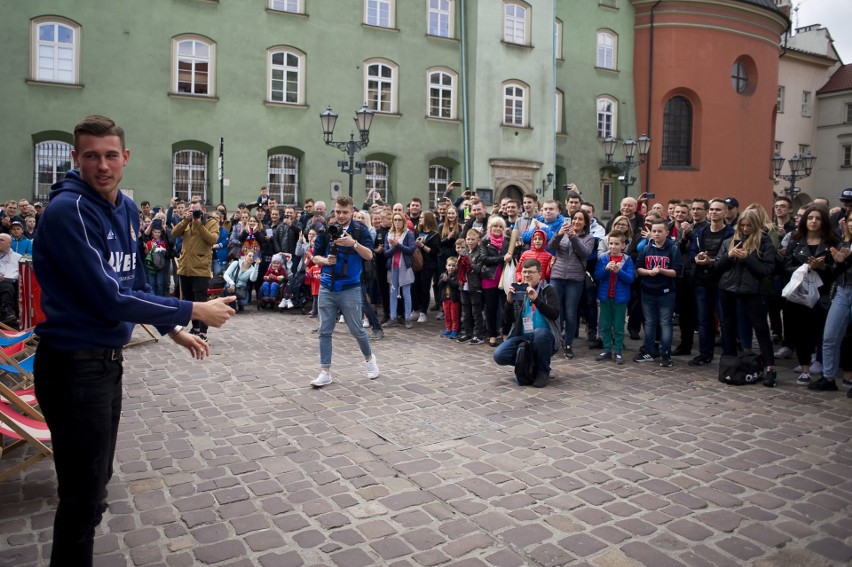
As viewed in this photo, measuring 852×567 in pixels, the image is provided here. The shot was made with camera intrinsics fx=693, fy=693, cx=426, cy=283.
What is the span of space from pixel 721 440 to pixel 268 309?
10.7m

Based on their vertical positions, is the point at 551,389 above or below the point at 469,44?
below

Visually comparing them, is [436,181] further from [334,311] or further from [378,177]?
[334,311]

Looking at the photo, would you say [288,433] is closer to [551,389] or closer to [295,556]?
[295,556]

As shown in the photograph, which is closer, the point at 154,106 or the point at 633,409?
the point at 633,409

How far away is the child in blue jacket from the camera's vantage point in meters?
9.51

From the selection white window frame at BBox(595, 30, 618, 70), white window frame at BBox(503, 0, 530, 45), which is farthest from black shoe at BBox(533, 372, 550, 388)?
white window frame at BBox(595, 30, 618, 70)

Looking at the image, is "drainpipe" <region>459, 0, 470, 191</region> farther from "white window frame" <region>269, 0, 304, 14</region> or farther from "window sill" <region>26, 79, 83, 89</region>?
"window sill" <region>26, 79, 83, 89</region>

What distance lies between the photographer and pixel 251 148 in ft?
84.8

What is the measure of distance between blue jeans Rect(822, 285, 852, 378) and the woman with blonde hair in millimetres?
593

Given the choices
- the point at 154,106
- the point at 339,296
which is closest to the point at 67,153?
the point at 154,106

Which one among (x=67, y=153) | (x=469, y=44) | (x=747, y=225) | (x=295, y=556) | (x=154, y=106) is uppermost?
(x=469, y=44)

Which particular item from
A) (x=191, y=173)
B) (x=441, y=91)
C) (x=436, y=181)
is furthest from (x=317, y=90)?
(x=436, y=181)

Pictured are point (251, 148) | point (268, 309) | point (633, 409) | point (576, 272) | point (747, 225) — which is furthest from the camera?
point (251, 148)

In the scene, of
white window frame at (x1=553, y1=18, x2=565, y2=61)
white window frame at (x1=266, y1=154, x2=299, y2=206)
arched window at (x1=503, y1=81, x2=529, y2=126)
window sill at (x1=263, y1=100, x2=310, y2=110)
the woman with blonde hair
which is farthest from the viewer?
white window frame at (x1=553, y1=18, x2=565, y2=61)
